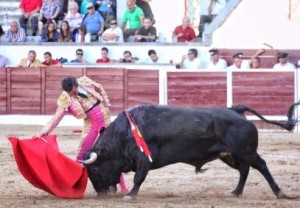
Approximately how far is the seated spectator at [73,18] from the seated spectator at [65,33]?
5.0 inches

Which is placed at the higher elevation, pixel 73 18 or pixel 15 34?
pixel 73 18

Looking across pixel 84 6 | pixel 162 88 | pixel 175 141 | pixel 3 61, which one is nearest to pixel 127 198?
pixel 175 141

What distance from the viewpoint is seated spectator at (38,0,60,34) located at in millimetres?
18594

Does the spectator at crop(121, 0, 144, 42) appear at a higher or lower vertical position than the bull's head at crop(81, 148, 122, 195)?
higher

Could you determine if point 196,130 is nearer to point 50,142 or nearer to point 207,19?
point 50,142

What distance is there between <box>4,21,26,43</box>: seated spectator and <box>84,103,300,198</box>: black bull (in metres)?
9.70

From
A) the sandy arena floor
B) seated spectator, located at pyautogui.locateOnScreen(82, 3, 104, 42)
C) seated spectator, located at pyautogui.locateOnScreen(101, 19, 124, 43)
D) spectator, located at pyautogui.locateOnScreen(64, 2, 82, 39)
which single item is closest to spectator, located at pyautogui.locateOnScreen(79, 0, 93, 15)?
spectator, located at pyautogui.locateOnScreen(64, 2, 82, 39)

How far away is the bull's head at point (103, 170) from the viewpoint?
906 cm

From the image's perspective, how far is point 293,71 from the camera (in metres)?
16.9

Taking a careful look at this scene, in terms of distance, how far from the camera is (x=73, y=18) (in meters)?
18.3

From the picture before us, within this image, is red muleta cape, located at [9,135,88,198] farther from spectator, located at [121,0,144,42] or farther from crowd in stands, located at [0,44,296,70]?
spectator, located at [121,0,144,42]

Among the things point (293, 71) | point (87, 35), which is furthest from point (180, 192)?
point (87, 35)

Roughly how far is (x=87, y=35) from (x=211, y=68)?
220 cm

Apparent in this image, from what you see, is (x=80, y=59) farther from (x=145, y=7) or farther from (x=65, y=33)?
(x=145, y=7)
